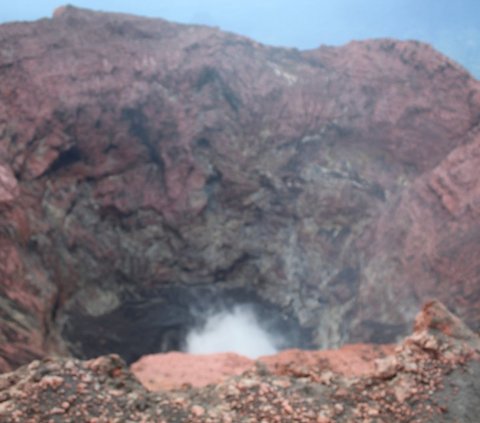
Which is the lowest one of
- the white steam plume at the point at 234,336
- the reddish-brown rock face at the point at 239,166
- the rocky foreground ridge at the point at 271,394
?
the rocky foreground ridge at the point at 271,394

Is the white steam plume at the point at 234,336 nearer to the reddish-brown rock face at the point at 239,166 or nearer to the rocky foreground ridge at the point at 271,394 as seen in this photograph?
the reddish-brown rock face at the point at 239,166

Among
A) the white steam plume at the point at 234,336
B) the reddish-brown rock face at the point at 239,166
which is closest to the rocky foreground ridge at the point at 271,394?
the reddish-brown rock face at the point at 239,166

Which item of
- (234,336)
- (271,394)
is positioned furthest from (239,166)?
(271,394)

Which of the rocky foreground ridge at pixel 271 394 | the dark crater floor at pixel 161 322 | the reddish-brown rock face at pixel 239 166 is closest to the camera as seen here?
the rocky foreground ridge at pixel 271 394

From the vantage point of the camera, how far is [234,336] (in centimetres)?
1866

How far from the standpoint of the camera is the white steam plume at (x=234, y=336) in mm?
17906

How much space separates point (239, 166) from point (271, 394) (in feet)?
44.3

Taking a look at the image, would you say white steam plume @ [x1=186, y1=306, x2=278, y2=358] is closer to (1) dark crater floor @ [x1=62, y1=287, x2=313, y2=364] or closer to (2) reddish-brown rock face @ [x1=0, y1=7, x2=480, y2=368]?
(1) dark crater floor @ [x1=62, y1=287, x2=313, y2=364]

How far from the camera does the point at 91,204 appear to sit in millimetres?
18812

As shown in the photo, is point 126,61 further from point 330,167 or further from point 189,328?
point 189,328

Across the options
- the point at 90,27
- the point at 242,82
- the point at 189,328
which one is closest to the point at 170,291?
the point at 189,328

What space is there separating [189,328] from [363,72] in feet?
37.4

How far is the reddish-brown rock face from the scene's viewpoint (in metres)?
17.0

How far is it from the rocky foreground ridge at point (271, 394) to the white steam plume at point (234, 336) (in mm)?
9945
